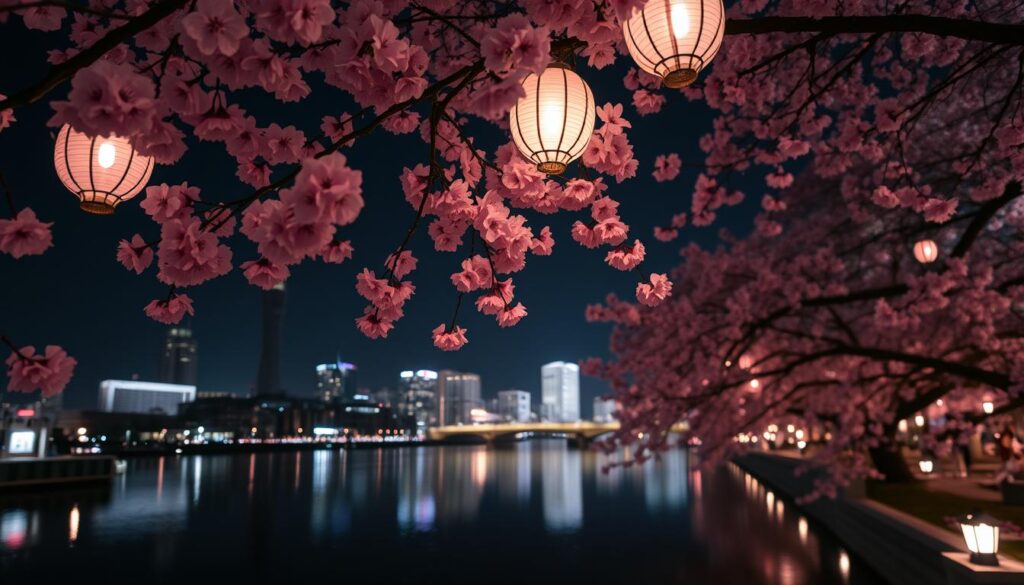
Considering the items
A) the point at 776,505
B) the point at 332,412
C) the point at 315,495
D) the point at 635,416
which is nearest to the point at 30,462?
the point at 315,495

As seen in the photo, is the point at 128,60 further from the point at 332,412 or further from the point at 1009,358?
the point at 332,412

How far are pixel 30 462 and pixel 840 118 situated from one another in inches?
1504

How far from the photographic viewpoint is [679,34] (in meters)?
3.01

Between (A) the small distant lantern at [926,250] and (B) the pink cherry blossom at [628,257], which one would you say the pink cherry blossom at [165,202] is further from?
(A) the small distant lantern at [926,250]

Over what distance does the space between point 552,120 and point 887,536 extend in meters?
12.7

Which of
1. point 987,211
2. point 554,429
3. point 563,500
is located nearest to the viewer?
point 987,211

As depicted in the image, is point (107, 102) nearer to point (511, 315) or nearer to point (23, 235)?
point (23, 235)

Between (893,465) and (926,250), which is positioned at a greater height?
(926,250)

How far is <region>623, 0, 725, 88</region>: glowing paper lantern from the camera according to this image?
9.84ft

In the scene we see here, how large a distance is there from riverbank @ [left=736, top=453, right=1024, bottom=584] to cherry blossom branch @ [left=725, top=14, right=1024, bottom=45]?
6227 millimetres

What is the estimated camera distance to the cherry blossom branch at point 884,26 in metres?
3.81

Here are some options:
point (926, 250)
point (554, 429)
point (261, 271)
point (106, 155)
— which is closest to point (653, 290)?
point (261, 271)

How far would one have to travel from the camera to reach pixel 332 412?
130m

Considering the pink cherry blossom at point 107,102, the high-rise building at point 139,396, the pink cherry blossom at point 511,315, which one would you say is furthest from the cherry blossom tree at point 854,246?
the high-rise building at point 139,396
